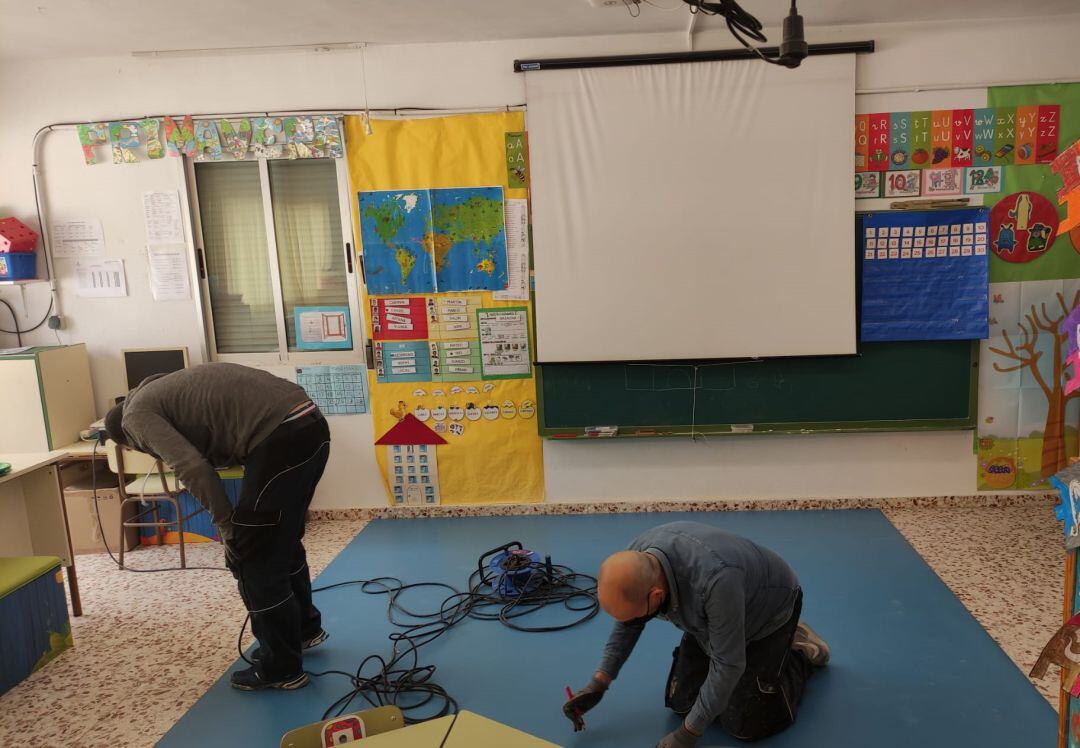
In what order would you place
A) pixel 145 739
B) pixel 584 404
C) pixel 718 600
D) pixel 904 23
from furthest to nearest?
1. pixel 584 404
2. pixel 904 23
3. pixel 145 739
4. pixel 718 600

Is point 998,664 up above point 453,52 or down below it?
below

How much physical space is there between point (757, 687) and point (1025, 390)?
2.98 meters

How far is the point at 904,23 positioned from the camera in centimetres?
400

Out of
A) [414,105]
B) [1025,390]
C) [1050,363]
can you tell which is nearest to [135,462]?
[414,105]

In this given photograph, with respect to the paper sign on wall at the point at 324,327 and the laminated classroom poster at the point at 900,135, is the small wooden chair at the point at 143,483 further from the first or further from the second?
the laminated classroom poster at the point at 900,135

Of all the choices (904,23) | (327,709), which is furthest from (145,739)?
(904,23)

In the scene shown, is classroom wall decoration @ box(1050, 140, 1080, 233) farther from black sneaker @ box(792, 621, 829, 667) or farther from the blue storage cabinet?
the blue storage cabinet

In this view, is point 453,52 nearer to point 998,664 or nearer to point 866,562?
point 866,562

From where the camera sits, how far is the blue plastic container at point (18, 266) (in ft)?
13.8

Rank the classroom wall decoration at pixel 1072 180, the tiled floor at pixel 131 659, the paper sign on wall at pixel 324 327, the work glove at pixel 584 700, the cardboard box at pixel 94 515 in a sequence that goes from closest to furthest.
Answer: the classroom wall decoration at pixel 1072 180 < the work glove at pixel 584 700 < the tiled floor at pixel 131 659 < the cardboard box at pixel 94 515 < the paper sign on wall at pixel 324 327

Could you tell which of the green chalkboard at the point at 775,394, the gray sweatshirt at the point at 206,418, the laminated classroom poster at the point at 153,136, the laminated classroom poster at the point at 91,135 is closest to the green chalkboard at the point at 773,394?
the green chalkboard at the point at 775,394

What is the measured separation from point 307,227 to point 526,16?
1.83 m

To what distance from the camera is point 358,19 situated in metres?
3.77

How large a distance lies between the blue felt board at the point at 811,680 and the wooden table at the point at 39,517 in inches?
50.4
